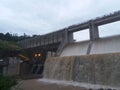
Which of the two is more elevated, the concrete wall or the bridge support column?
the bridge support column

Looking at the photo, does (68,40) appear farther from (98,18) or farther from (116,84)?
(116,84)

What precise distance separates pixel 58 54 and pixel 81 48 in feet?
12.3

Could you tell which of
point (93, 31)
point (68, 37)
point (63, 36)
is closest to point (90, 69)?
point (93, 31)

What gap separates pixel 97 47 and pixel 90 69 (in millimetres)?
4379

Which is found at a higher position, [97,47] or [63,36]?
[63,36]

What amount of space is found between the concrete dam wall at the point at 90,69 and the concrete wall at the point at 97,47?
8.06 ft

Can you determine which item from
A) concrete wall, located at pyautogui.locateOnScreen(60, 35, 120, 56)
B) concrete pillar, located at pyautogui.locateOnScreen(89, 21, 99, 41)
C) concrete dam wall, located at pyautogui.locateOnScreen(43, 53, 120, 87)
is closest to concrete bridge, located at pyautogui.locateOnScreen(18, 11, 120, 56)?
concrete pillar, located at pyautogui.locateOnScreen(89, 21, 99, 41)

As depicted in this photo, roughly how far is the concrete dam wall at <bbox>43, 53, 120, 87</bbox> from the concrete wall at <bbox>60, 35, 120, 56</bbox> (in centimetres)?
246

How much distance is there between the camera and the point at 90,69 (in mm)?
15594

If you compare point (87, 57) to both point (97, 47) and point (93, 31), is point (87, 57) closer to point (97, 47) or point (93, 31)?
point (97, 47)

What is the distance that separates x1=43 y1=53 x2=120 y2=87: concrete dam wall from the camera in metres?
13.7

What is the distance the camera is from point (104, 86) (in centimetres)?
1375

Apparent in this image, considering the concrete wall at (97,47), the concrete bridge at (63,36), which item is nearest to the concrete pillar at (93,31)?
the concrete bridge at (63,36)

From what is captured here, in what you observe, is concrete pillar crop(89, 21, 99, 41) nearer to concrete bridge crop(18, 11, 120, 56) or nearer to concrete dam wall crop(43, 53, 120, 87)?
concrete bridge crop(18, 11, 120, 56)
